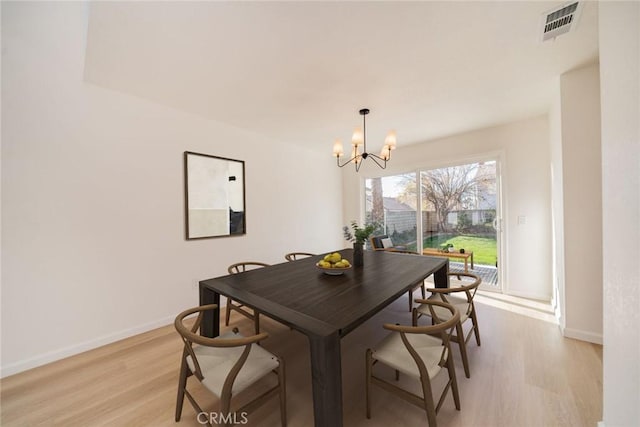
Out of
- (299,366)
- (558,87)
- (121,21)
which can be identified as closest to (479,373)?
(299,366)

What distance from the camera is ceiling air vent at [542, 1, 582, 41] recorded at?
1442 millimetres

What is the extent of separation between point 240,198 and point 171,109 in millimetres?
1322

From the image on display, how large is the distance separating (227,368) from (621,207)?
2122 mm

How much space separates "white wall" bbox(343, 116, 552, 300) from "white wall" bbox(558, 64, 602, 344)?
1.12m

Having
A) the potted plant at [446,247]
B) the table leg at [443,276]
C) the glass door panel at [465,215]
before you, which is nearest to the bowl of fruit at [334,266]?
the table leg at [443,276]

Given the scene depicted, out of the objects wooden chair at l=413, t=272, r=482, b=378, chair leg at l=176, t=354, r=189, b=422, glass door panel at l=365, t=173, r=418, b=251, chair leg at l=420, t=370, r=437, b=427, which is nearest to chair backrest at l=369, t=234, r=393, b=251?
glass door panel at l=365, t=173, r=418, b=251

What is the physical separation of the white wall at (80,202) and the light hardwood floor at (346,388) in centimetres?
34

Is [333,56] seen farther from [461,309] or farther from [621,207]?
[461,309]

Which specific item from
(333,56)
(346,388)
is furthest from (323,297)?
(333,56)

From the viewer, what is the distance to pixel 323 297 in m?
1.50

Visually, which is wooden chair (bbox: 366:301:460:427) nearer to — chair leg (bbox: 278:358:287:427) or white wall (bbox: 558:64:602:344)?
chair leg (bbox: 278:358:287:427)

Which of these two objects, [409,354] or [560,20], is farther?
[560,20]

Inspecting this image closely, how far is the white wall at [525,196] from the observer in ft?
10.3

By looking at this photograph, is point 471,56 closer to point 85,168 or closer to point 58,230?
point 85,168
